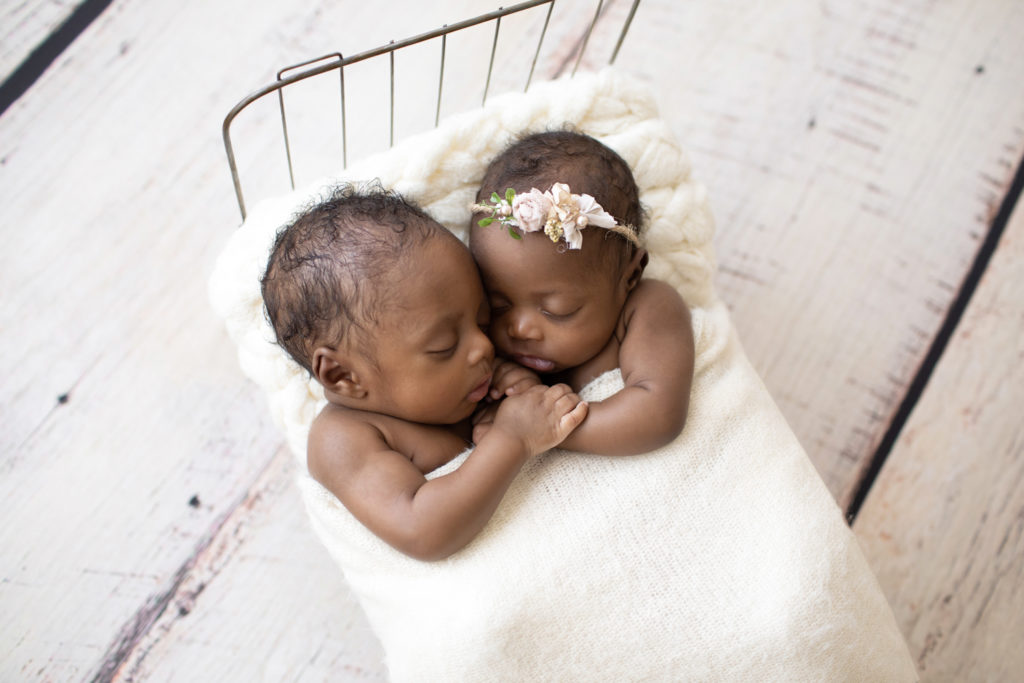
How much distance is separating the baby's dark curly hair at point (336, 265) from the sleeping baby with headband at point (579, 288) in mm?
109

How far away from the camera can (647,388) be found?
3.19 ft

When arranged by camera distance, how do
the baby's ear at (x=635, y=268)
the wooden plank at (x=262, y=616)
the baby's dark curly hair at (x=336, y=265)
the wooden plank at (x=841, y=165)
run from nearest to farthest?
the baby's dark curly hair at (x=336, y=265) → the baby's ear at (x=635, y=268) → the wooden plank at (x=262, y=616) → the wooden plank at (x=841, y=165)

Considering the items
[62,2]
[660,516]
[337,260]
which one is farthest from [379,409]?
[62,2]

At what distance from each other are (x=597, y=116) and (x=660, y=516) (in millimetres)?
575

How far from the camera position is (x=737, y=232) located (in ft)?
4.70

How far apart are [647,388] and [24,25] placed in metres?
1.30

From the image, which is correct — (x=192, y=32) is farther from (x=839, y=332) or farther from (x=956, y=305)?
(x=956, y=305)

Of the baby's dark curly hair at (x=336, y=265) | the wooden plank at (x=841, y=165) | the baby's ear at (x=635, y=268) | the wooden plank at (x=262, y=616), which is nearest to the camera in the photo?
the baby's dark curly hair at (x=336, y=265)

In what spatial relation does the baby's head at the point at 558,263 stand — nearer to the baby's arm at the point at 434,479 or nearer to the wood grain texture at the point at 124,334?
the baby's arm at the point at 434,479

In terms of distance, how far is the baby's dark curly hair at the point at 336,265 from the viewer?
0.90 metres

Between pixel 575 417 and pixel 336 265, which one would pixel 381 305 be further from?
pixel 575 417

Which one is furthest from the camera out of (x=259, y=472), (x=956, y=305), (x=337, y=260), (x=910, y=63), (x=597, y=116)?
(x=910, y=63)

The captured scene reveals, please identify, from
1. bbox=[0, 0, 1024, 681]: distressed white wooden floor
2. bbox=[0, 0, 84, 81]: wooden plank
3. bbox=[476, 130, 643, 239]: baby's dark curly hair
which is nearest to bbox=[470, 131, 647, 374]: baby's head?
bbox=[476, 130, 643, 239]: baby's dark curly hair

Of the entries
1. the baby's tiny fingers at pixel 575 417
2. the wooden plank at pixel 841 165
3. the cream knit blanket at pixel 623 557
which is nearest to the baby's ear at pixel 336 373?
the cream knit blanket at pixel 623 557
